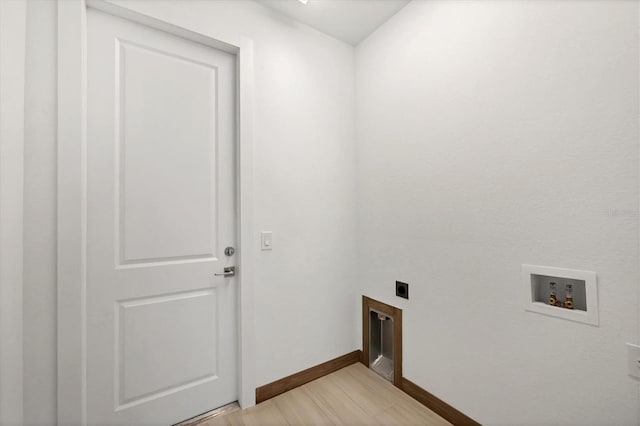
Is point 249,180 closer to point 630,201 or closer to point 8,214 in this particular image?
point 8,214

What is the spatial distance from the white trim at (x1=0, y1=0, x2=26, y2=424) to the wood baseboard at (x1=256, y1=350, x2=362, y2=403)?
113cm

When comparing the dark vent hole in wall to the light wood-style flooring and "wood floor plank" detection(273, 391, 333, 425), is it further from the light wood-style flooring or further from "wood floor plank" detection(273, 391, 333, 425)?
"wood floor plank" detection(273, 391, 333, 425)

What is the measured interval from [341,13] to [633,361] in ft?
7.73

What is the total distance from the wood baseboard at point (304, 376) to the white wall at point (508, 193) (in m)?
0.51

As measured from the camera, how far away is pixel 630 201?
99 cm

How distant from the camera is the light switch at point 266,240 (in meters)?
1.78

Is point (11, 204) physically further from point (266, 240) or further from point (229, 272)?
point (266, 240)

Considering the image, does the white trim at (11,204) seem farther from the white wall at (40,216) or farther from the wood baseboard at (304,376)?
the wood baseboard at (304,376)

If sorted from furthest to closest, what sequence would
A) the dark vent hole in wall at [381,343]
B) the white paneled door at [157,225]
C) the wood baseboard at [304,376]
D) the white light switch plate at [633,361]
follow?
the dark vent hole in wall at [381,343], the wood baseboard at [304,376], the white paneled door at [157,225], the white light switch plate at [633,361]

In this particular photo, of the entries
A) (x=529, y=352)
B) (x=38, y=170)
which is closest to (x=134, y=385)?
(x=38, y=170)

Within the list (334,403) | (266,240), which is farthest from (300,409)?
(266,240)

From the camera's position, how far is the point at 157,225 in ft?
4.92

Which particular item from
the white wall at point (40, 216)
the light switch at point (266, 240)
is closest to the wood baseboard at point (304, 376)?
the light switch at point (266, 240)

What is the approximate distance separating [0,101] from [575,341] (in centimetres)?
249
